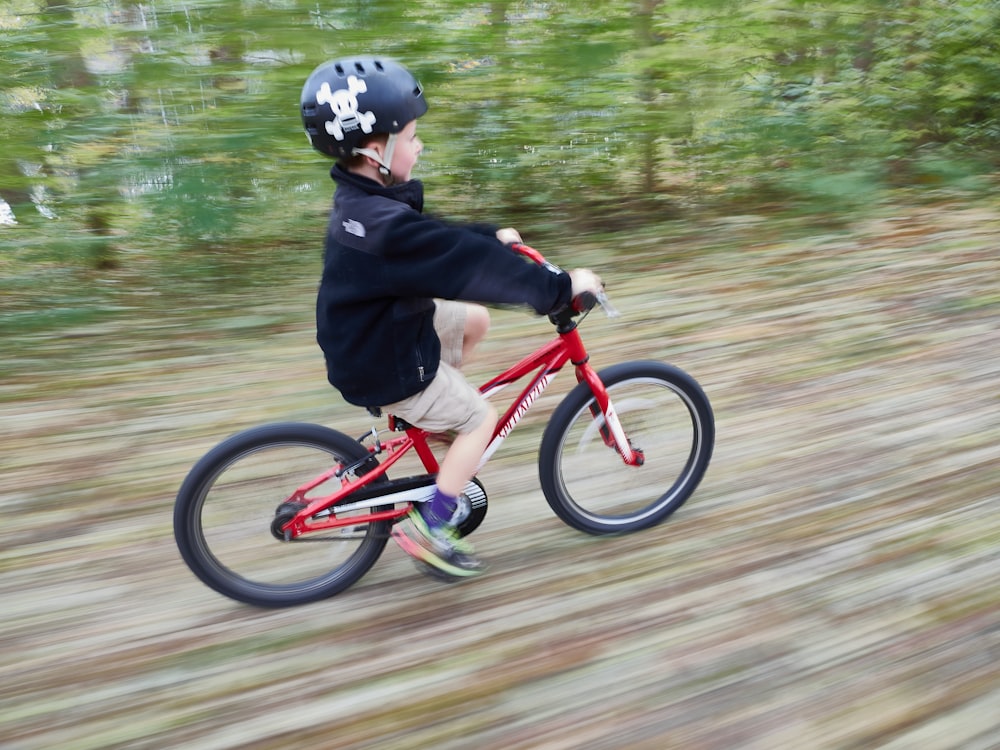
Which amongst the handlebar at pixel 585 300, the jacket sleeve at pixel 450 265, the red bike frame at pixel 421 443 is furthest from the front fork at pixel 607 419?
the jacket sleeve at pixel 450 265

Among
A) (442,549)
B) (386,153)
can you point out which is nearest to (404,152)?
(386,153)

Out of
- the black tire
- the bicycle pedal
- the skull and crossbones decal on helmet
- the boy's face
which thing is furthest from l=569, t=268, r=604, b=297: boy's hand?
the bicycle pedal

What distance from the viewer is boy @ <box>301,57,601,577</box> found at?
2.13 metres

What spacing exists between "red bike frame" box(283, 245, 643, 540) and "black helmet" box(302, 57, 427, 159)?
1.74 feet

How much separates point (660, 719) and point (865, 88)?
20.2 feet

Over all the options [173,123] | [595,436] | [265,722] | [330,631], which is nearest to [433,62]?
[173,123]

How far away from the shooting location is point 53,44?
14.3 feet

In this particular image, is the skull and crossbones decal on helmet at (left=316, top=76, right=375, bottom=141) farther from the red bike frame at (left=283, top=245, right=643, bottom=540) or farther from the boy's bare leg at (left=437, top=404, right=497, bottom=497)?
the boy's bare leg at (left=437, top=404, right=497, bottom=497)

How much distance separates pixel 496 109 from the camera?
17.7ft

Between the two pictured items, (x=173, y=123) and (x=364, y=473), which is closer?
(x=364, y=473)

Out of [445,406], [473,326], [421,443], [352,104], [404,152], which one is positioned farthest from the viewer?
[473,326]

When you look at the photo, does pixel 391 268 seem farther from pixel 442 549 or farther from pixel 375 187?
pixel 442 549

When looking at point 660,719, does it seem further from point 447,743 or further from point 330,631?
point 330,631

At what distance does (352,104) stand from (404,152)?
0.19 meters
